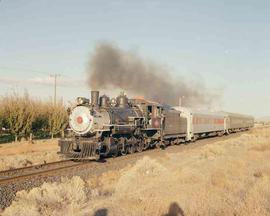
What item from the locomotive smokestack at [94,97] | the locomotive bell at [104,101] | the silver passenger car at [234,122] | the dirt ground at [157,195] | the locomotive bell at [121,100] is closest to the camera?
the dirt ground at [157,195]

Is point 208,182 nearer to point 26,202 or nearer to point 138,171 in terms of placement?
point 138,171

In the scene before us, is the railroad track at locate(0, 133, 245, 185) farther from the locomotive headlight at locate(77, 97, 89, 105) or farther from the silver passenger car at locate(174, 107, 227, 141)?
the silver passenger car at locate(174, 107, 227, 141)

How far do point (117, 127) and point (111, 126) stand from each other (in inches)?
16.8

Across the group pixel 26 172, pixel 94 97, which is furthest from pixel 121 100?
pixel 26 172

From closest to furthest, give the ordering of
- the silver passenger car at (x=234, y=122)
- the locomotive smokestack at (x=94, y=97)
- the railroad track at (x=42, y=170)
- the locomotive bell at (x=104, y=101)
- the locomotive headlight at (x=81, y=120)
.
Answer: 1. the railroad track at (x=42, y=170)
2. the locomotive headlight at (x=81, y=120)
3. the locomotive smokestack at (x=94, y=97)
4. the locomotive bell at (x=104, y=101)
5. the silver passenger car at (x=234, y=122)

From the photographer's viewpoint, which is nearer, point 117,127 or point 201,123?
point 117,127

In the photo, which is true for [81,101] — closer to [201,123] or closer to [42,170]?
[42,170]

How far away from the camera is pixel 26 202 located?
10203mm

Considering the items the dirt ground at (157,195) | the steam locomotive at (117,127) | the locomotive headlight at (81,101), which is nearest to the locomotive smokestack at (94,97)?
the steam locomotive at (117,127)

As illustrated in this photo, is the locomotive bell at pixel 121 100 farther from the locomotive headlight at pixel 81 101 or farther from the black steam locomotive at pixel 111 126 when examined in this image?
the locomotive headlight at pixel 81 101

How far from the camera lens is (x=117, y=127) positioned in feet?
65.9

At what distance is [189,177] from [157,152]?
11090mm

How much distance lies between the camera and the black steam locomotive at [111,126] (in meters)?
19.0

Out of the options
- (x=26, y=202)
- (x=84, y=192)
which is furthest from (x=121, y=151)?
(x=26, y=202)
